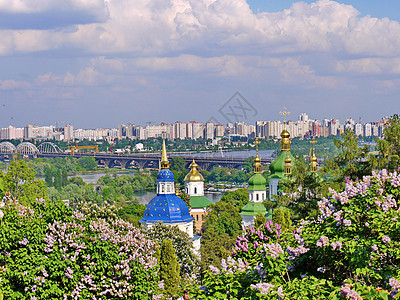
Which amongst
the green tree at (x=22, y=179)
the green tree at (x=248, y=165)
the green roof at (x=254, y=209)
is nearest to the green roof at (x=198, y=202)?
the green roof at (x=254, y=209)

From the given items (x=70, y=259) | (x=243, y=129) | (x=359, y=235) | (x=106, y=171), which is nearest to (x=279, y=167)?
(x=70, y=259)

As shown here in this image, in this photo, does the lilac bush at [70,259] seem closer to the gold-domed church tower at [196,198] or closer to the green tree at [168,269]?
the green tree at [168,269]

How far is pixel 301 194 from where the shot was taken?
16.8 metres

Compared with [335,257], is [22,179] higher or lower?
higher

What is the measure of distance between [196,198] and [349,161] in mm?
13444

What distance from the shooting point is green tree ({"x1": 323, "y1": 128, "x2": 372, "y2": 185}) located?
14.7m

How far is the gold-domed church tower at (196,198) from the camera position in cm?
2748

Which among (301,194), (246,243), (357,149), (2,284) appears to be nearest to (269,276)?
(246,243)

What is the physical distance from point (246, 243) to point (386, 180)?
7.64 ft

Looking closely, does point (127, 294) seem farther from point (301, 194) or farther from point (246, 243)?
point (301, 194)

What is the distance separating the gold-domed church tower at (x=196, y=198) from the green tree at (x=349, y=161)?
12537 millimetres

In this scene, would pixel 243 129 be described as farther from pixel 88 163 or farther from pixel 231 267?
pixel 231 267

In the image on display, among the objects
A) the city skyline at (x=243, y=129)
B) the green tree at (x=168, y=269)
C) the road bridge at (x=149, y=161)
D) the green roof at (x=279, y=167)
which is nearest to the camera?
the green tree at (x=168, y=269)

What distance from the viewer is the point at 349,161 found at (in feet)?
49.7
